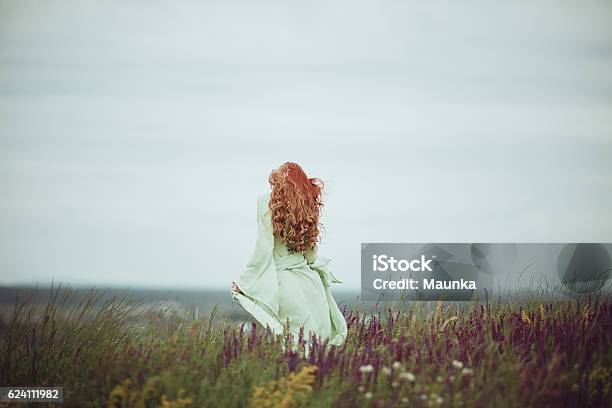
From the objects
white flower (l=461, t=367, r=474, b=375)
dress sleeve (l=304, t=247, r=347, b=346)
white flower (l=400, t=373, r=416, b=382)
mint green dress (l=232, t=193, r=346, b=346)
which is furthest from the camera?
dress sleeve (l=304, t=247, r=347, b=346)

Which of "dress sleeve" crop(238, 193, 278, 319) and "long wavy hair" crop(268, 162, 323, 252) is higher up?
"long wavy hair" crop(268, 162, 323, 252)

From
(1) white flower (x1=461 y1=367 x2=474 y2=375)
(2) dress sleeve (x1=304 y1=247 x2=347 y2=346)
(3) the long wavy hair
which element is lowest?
(1) white flower (x1=461 y1=367 x2=474 y2=375)

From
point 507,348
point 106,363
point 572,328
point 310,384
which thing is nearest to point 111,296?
point 106,363

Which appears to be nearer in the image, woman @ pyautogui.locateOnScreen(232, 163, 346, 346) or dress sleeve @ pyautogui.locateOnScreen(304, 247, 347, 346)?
woman @ pyautogui.locateOnScreen(232, 163, 346, 346)

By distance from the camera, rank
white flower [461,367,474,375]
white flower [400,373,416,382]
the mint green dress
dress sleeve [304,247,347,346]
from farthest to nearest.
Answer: dress sleeve [304,247,347,346] → the mint green dress → white flower [461,367,474,375] → white flower [400,373,416,382]

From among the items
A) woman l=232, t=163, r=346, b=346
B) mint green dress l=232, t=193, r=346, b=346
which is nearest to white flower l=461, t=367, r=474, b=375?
mint green dress l=232, t=193, r=346, b=346

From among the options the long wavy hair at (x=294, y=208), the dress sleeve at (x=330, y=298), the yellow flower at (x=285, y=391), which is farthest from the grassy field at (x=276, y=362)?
the long wavy hair at (x=294, y=208)

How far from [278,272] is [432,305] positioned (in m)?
1.67

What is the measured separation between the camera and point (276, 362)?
432 cm

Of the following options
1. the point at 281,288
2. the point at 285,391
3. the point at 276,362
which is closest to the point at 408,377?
the point at 285,391

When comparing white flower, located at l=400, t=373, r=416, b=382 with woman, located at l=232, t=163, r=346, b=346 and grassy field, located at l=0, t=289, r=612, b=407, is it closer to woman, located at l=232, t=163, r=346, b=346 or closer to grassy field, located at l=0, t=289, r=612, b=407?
grassy field, located at l=0, t=289, r=612, b=407

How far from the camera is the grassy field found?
3902 mm

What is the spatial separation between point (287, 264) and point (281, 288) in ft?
0.58

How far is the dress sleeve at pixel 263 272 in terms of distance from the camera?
5.09 metres
